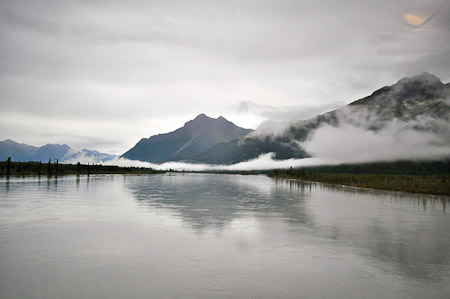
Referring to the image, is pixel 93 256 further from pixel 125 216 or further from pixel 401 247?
pixel 401 247

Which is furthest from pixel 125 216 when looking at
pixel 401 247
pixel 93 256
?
pixel 401 247

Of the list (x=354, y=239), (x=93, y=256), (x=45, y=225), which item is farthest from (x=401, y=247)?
(x=45, y=225)

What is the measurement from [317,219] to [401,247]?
11.2 m

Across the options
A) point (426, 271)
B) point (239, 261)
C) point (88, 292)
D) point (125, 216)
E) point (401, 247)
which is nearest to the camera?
point (88, 292)

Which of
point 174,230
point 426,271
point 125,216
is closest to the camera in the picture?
point 426,271

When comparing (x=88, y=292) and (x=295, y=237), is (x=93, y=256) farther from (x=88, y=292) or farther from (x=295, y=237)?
(x=295, y=237)

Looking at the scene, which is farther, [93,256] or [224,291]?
[93,256]

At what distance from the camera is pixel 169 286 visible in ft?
38.9

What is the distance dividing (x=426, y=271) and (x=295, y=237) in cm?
801

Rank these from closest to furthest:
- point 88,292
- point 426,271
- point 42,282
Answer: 1. point 88,292
2. point 42,282
3. point 426,271

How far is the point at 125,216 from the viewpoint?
1150 inches

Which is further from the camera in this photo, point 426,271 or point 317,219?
point 317,219

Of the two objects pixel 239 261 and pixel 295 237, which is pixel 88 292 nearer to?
pixel 239 261

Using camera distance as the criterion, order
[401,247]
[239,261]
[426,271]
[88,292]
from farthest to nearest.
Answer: [401,247], [239,261], [426,271], [88,292]
